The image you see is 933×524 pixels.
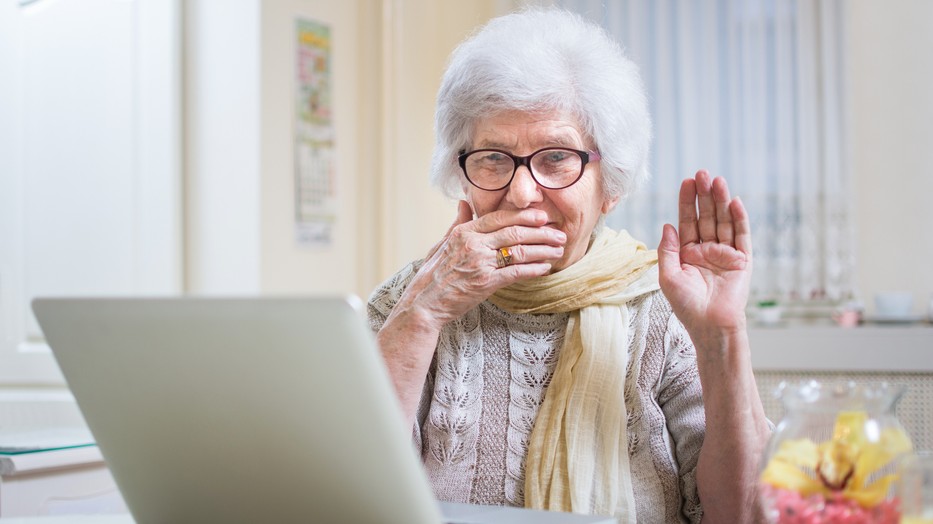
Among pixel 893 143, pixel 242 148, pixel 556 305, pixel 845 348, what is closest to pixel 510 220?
pixel 556 305

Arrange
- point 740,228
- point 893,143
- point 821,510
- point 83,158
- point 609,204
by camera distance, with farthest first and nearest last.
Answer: point 893,143 → point 83,158 → point 609,204 → point 740,228 → point 821,510

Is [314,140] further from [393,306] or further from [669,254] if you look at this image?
[669,254]

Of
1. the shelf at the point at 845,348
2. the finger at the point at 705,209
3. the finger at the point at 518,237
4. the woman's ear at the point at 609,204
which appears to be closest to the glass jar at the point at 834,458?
the finger at the point at 705,209

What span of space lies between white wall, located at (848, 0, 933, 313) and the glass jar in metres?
2.77

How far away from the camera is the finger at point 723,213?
130cm

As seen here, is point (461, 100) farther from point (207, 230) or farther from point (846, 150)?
point (846, 150)

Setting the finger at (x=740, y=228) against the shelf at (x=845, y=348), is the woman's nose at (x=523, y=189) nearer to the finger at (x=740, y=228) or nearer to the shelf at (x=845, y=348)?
the finger at (x=740, y=228)

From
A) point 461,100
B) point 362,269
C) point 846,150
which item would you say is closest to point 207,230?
point 362,269

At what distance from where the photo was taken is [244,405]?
0.80 metres

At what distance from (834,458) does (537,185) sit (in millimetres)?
721

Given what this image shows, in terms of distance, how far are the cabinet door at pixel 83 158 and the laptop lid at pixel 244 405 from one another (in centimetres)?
213

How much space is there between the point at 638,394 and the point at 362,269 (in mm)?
2090

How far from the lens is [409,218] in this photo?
139 inches

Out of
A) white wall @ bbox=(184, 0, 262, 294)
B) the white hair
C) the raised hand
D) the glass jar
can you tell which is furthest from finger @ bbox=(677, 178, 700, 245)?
white wall @ bbox=(184, 0, 262, 294)
